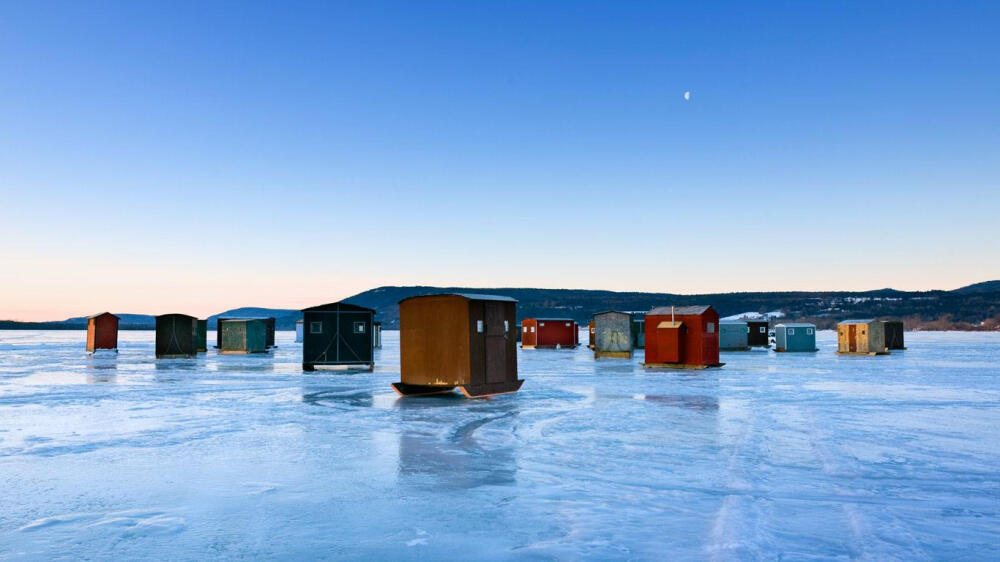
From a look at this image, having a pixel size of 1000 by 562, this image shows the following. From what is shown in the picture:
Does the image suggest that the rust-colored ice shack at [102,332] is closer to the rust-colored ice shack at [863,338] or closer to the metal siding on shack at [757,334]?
the metal siding on shack at [757,334]

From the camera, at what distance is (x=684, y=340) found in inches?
1412

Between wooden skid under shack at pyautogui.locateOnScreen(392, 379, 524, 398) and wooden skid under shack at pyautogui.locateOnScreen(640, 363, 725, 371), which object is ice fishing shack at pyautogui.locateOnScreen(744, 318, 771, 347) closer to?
wooden skid under shack at pyautogui.locateOnScreen(640, 363, 725, 371)

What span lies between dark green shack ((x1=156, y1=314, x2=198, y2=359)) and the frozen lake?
98.9 ft

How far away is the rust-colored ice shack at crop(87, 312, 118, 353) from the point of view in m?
55.1

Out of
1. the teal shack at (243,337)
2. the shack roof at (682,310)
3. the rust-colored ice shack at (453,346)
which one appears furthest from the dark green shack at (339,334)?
the teal shack at (243,337)

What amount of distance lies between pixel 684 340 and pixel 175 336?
3403 cm

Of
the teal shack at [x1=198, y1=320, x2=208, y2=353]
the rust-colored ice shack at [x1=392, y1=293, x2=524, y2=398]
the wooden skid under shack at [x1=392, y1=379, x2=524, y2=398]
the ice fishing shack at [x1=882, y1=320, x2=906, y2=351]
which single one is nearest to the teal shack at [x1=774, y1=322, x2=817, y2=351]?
the ice fishing shack at [x1=882, y1=320, x2=906, y2=351]

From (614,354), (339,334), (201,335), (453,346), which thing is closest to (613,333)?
(614,354)

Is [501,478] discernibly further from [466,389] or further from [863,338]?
[863,338]

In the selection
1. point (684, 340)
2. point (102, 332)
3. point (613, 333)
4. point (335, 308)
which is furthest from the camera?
point (102, 332)

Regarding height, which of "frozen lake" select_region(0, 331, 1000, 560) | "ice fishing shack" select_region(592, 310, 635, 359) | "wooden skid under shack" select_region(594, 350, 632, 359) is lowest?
"wooden skid under shack" select_region(594, 350, 632, 359)

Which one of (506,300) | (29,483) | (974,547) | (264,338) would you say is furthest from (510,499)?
(264,338)

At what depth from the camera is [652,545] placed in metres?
6.74

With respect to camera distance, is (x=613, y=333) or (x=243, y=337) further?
(x=243, y=337)
